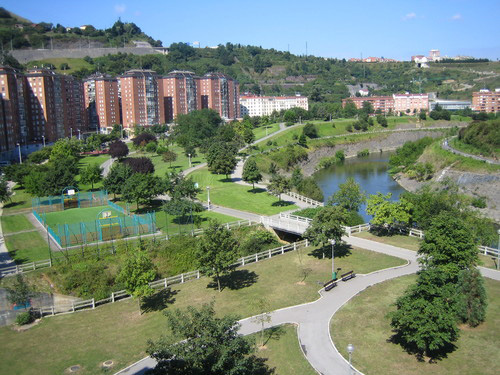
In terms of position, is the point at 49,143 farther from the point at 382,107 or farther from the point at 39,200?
the point at 382,107

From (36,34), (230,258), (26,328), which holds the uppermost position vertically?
(36,34)

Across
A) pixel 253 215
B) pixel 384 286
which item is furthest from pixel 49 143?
pixel 384 286

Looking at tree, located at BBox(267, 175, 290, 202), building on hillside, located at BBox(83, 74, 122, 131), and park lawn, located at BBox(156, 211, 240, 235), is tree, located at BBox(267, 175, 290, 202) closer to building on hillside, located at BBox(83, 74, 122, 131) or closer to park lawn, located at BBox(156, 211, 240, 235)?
park lawn, located at BBox(156, 211, 240, 235)

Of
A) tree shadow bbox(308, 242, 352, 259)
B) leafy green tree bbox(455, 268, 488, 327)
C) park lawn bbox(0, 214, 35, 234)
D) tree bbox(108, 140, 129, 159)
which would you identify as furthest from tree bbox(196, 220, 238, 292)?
tree bbox(108, 140, 129, 159)

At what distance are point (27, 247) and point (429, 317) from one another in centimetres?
2567

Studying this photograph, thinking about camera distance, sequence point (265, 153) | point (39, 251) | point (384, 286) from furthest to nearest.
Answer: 1. point (265, 153)
2. point (39, 251)
3. point (384, 286)

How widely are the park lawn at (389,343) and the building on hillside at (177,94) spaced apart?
311 ft

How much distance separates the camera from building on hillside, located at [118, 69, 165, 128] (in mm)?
101188

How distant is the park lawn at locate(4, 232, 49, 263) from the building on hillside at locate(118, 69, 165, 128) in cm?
6832

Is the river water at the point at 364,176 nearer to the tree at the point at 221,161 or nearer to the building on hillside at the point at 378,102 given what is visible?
the tree at the point at 221,161

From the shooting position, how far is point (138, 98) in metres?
102

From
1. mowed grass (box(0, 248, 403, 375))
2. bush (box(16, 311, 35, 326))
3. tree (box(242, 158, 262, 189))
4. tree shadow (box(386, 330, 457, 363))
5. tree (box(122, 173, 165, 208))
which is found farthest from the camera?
tree (box(242, 158, 262, 189))

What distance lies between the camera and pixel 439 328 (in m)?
16.2

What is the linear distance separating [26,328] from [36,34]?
153865 millimetres
